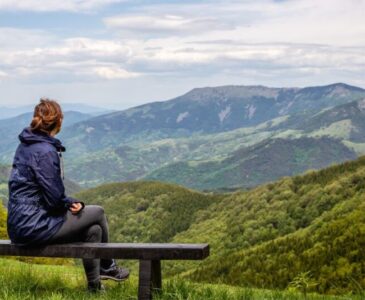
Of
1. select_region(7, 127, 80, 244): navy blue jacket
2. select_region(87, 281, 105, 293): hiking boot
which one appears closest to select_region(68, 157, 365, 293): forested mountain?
select_region(87, 281, 105, 293): hiking boot

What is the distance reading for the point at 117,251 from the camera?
9070 mm

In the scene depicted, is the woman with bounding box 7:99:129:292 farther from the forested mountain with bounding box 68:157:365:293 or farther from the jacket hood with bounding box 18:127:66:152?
the forested mountain with bounding box 68:157:365:293

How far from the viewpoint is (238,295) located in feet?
30.7

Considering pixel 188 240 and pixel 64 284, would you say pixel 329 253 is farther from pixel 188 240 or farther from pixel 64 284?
pixel 188 240

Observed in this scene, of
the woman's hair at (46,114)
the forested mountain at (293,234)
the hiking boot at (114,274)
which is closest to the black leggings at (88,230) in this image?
the hiking boot at (114,274)

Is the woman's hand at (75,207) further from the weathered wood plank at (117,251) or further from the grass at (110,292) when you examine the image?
the grass at (110,292)

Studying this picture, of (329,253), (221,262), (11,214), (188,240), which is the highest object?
(11,214)

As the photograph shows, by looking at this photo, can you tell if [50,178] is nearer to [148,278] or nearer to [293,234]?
[148,278]

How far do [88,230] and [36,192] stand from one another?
3.84ft

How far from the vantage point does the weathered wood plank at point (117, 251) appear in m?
8.84

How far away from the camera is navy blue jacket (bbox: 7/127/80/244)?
29.5ft

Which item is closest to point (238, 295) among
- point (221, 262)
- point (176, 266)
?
point (221, 262)

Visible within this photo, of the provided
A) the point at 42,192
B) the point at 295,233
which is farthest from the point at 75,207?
the point at 295,233

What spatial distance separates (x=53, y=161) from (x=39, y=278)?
259 cm
